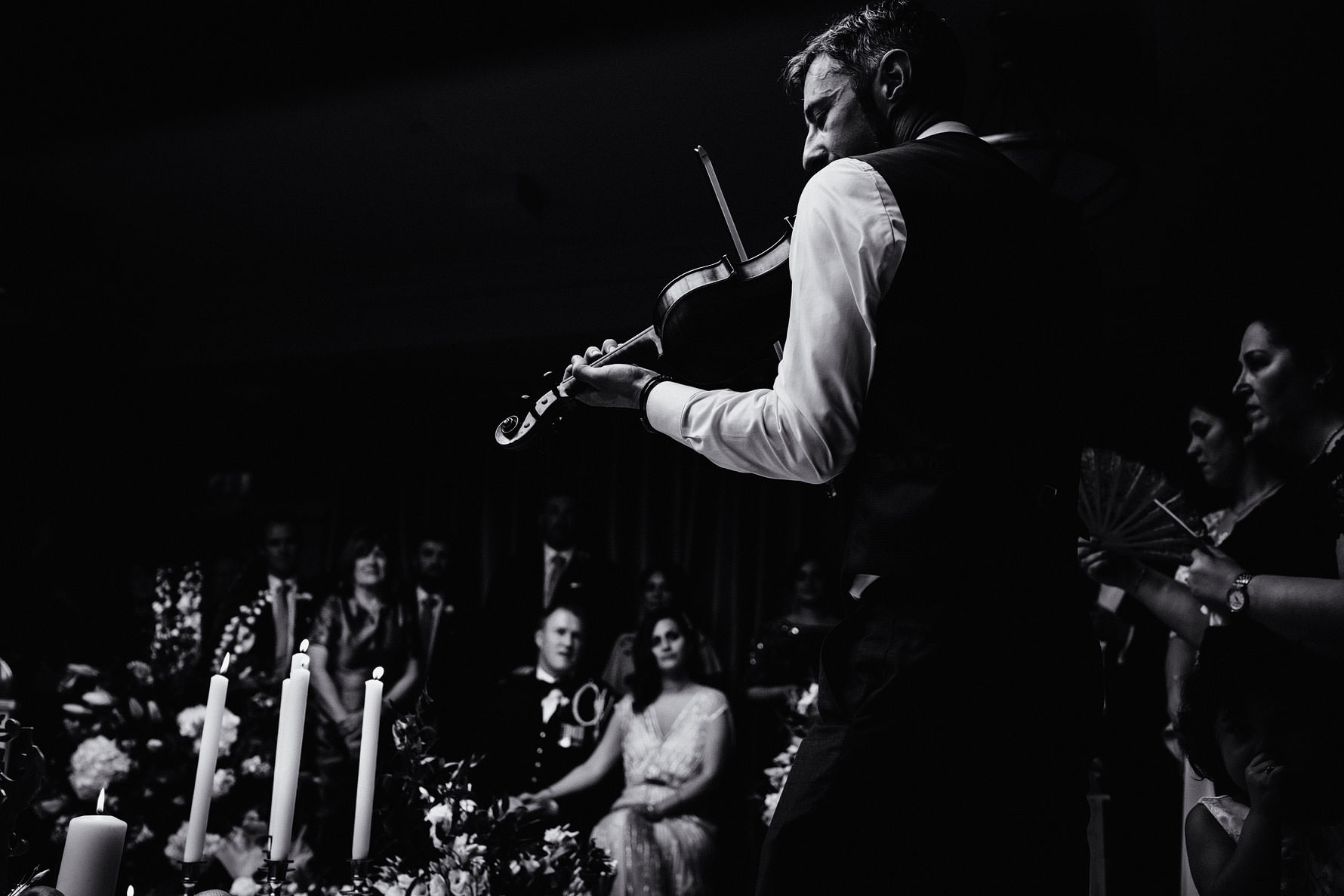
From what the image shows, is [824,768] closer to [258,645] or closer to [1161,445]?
[1161,445]

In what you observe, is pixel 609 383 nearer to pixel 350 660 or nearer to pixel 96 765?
pixel 96 765

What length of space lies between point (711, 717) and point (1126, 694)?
1.66 meters

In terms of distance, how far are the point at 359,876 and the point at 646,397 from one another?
875 mm

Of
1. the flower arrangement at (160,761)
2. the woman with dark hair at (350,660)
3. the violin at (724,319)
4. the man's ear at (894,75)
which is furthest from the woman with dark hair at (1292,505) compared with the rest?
the woman with dark hair at (350,660)

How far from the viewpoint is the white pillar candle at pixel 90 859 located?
1.15m

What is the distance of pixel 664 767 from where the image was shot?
15.2ft

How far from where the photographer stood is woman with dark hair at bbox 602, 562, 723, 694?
5055 mm

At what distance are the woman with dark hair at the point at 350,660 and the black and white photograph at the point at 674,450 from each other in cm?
2

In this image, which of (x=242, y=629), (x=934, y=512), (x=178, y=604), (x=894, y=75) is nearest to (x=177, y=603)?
(x=178, y=604)

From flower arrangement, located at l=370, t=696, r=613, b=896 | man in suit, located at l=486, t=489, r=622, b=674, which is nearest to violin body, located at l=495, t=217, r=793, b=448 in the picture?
flower arrangement, located at l=370, t=696, r=613, b=896

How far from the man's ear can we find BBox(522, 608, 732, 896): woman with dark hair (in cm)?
372

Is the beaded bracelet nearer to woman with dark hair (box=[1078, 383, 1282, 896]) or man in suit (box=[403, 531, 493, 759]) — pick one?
woman with dark hair (box=[1078, 383, 1282, 896])

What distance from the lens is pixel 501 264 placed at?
216 inches

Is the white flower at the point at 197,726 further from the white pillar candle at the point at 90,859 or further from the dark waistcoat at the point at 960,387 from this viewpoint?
the dark waistcoat at the point at 960,387
